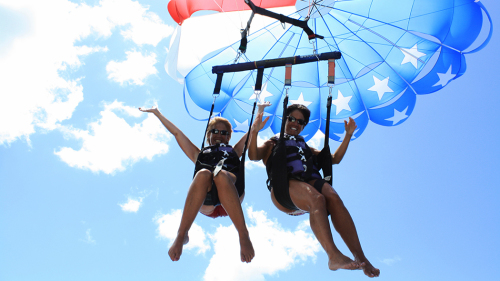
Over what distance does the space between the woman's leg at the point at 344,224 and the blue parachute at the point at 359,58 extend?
73.9 inches

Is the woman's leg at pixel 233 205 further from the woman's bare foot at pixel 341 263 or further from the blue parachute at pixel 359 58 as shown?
the blue parachute at pixel 359 58

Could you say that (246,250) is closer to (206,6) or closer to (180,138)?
(180,138)

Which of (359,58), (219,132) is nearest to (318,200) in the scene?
(219,132)

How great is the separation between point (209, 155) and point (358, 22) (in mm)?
2337

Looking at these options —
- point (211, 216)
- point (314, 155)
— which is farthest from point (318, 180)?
point (211, 216)

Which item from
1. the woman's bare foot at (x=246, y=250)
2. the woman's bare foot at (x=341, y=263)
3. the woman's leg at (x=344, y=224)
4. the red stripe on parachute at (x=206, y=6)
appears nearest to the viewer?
the woman's bare foot at (x=341, y=263)

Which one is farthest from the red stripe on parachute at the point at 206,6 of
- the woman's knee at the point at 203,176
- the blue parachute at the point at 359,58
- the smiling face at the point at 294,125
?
the woman's knee at the point at 203,176

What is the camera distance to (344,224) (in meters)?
3.30

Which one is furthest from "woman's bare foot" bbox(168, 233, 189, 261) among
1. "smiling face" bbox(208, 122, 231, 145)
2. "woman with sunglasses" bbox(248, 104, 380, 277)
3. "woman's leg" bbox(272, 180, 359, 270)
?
"smiling face" bbox(208, 122, 231, 145)

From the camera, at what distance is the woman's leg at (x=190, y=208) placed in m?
3.42

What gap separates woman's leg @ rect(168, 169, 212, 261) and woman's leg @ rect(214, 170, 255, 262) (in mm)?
122

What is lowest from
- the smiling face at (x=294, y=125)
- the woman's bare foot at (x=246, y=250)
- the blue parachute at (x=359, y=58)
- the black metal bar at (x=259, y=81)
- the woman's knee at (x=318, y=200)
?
the woman's bare foot at (x=246, y=250)

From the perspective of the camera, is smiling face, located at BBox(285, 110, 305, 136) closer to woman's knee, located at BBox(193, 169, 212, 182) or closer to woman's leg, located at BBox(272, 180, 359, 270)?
woman's leg, located at BBox(272, 180, 359, 270)

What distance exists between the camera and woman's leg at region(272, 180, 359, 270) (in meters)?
2.97
